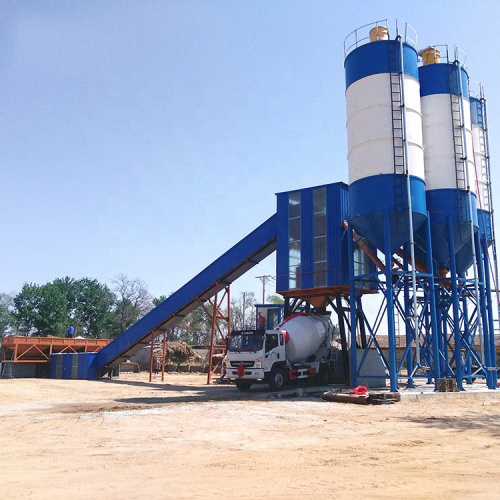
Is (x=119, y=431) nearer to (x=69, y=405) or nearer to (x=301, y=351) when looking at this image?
(x=69, y=405)

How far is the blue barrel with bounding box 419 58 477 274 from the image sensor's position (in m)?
23.2

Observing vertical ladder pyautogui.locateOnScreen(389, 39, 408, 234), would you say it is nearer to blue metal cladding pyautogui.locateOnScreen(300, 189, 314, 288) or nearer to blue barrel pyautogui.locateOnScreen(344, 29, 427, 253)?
blue barrel pyautogui.locateOnScreen(344, 29, 427, 253)

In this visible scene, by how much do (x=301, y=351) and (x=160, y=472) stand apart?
18.2 metres

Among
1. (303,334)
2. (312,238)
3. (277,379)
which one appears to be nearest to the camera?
(277,379)

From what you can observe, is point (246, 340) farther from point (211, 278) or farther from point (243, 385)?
point (211, 278)

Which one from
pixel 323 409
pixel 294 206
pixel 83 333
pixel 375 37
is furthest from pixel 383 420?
pixel 83 333

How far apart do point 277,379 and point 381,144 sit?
11.2m

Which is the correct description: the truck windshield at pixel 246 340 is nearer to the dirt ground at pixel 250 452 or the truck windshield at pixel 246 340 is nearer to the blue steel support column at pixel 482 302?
the dirt ground at pixel 250 452

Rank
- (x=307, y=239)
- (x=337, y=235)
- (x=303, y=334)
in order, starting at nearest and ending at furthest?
(x=303, y=334), (x=337, y=235), (x=307, y=239)

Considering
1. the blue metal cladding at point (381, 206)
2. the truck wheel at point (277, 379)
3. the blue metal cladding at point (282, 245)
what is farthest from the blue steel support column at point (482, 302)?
the truck wheel at point (277, 379)

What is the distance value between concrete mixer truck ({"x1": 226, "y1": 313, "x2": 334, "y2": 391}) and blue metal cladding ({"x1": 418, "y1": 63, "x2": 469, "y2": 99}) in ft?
40.3

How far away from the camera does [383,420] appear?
14.1 metres

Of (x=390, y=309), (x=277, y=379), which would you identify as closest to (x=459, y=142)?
(x=390, y=309)

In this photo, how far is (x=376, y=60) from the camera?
2252 centimetres
